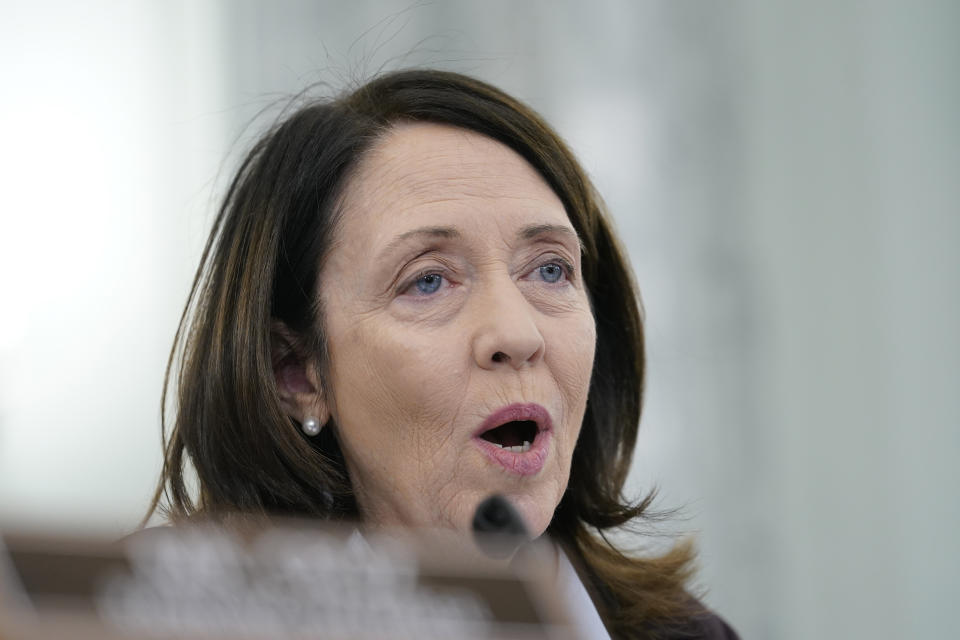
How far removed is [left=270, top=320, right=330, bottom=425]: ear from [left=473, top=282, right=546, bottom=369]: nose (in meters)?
0.26

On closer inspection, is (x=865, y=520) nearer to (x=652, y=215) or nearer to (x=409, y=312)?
(x=652, y=215)

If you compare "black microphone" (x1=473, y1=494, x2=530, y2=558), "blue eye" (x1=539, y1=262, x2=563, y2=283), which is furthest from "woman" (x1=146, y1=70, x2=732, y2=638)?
"black microphone" (x1=473, y1=494, x2=530, y2=558)

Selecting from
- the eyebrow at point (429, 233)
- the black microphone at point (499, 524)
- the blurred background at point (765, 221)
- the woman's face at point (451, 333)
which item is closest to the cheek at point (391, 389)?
the woman's face at point (451, 333)

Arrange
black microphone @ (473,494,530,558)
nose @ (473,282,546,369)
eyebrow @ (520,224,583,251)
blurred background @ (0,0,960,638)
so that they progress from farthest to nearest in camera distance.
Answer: blurred background @ (0,0,960,638) → eyebrow @ (520,224,583,251) → nose @ (473,282,546,369) → black microphone @ (473,494,530,558)

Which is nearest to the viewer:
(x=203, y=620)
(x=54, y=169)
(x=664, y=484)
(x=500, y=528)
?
(x=203, y=620)

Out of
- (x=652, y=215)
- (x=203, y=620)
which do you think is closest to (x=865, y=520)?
(x=652, y=215)

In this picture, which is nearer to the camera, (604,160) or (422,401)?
(422,401)

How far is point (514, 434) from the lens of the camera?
4.77ft

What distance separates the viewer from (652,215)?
315 centimetres

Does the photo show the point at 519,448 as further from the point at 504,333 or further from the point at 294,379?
the point at 294,379

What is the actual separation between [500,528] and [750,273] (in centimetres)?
243

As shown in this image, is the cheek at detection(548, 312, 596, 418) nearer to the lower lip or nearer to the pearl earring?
the lower lip

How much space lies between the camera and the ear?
151cm

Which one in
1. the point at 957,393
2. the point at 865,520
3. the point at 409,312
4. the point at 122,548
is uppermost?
the point at 409,312
